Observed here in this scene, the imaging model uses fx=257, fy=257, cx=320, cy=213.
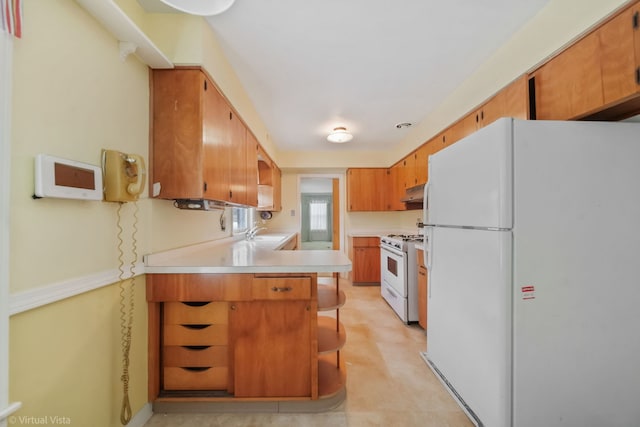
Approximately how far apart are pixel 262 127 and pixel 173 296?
2.47 meters

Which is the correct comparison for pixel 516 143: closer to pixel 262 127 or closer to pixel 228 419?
pixel 228 419

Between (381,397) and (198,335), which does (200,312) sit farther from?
(381,397)

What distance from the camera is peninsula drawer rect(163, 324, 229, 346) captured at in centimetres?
156

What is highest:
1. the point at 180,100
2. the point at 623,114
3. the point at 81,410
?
the point at 180,100

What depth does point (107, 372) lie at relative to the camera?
1.24 metres

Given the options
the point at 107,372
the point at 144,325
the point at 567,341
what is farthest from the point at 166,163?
the point at 567,341

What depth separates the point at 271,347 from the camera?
1.54m

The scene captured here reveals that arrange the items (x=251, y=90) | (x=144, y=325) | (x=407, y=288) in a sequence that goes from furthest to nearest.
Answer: (x=407, y=288)
(x=251, y=90)
(x=144, y=325)

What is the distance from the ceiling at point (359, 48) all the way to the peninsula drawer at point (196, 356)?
2.05 metres

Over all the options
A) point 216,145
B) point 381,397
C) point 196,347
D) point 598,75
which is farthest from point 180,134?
point 598,75

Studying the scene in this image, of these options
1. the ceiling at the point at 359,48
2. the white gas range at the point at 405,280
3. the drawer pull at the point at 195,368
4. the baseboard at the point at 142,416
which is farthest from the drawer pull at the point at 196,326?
the white gas range at the point at 405,280

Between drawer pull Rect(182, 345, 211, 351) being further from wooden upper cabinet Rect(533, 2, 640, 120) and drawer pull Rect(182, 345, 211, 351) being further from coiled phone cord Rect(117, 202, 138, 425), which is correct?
wooden upper cabinet Rect(533, 2, 640, 120)

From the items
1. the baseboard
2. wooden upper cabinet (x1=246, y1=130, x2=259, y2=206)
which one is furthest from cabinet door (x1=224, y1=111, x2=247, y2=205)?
the baseboard

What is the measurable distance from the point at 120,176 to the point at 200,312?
87 centimetres
